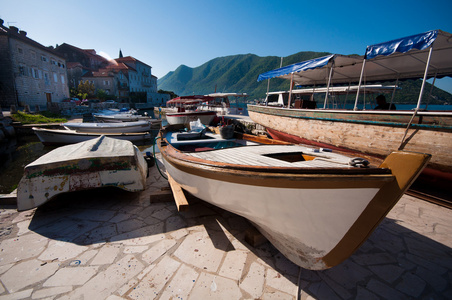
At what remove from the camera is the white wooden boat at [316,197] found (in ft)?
5.90

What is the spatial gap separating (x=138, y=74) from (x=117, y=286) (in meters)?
69.6

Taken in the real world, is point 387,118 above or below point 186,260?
above

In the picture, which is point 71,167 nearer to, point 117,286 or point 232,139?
point 117,286

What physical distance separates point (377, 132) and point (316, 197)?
533 centimetres

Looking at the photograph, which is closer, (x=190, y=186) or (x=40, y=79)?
(x=190, y=186)

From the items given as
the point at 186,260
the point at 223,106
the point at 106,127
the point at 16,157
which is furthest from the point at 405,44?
the point at 223,106

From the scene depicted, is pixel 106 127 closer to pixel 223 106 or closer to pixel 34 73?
pixel 223 106

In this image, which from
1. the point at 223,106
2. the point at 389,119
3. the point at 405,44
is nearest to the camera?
the point at 405,44

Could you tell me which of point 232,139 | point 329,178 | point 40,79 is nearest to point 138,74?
point 40,79

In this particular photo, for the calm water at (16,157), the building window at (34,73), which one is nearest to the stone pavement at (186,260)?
the calm water at (16,157)

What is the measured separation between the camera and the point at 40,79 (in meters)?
27.7

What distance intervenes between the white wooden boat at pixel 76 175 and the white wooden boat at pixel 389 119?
22.0 feet

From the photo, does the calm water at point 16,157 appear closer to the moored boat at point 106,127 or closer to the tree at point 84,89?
the moored boat at point 106,127

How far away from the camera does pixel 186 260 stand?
271 centimetres
